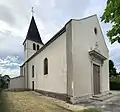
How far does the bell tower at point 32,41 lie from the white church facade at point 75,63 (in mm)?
13121

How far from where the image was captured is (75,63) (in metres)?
11.9

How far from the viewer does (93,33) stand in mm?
15625

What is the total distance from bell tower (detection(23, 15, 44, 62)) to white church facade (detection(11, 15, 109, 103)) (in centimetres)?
1312

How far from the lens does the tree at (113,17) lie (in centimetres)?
686

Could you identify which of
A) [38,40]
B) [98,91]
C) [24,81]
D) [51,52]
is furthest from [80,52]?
[38,40]

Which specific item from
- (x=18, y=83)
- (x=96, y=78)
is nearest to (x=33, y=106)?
(x=96, y=78)

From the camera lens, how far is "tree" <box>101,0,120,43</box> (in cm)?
686

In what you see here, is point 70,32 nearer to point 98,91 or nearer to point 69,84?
point 69,84

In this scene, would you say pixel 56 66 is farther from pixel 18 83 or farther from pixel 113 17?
pixel 18 83

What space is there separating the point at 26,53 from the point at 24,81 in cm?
510

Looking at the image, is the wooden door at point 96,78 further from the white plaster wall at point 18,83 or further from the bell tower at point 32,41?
the bell tower at point 32,41

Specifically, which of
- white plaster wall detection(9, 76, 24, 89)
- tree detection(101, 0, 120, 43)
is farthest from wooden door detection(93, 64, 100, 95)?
white plaster wall detection(9, 76, 24, 89)

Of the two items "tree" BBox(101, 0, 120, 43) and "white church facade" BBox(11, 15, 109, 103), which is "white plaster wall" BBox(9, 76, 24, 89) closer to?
"white church facade" BBox(11, 15, 109, 103)

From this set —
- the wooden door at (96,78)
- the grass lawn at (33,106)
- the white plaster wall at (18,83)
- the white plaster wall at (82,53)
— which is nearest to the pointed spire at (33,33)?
the white plaster wall at (18,83)
